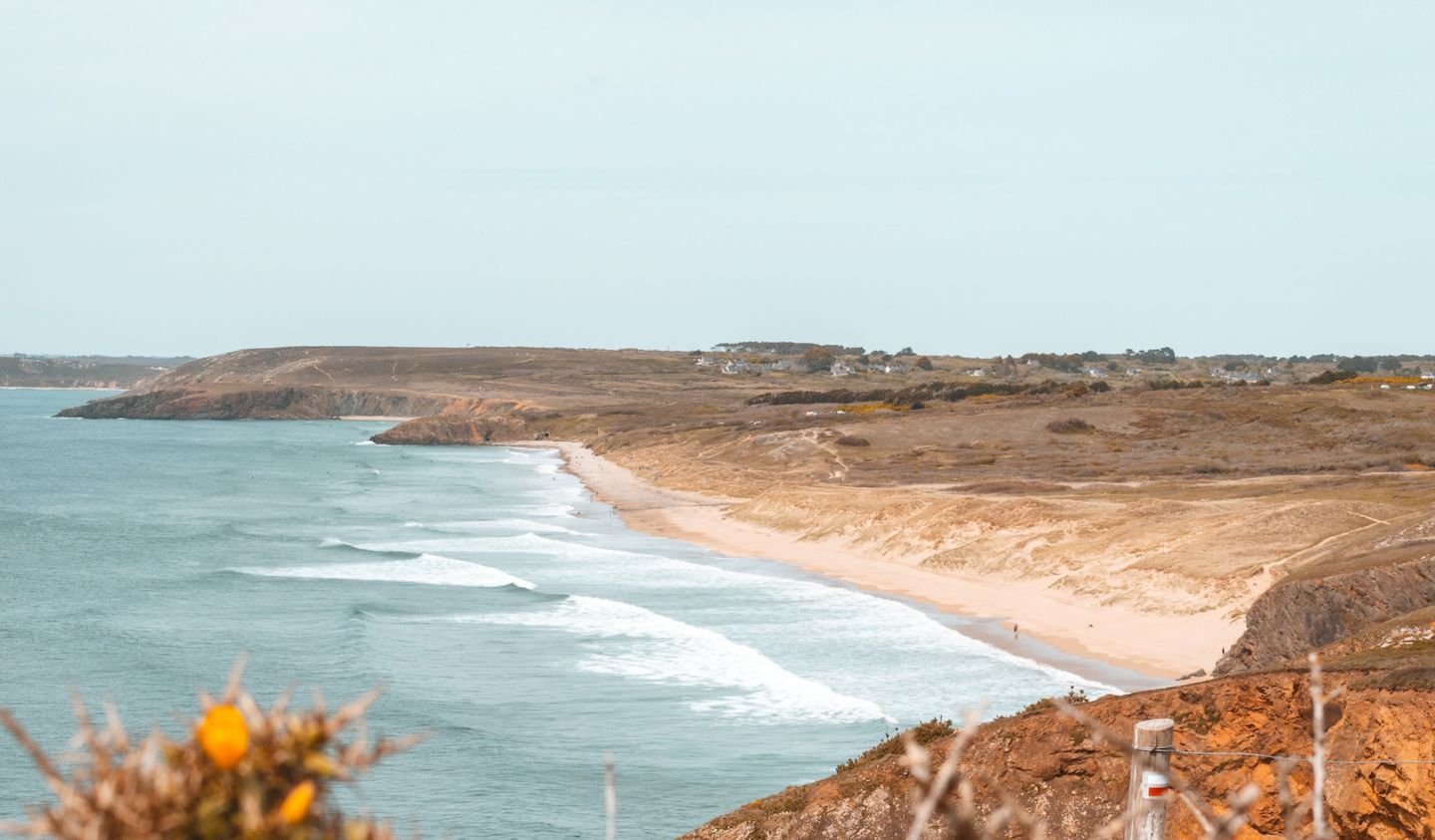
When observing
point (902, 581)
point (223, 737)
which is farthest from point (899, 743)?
point (902, 581)

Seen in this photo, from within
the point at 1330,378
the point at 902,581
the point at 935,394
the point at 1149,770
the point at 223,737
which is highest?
the point at 1330,378

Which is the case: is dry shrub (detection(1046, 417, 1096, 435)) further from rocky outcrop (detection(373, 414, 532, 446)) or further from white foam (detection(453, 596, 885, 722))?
rocky outcrop (detection(373, 414, 532, 446))

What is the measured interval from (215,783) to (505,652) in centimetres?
3790

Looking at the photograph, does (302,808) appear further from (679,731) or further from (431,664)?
(431,664)

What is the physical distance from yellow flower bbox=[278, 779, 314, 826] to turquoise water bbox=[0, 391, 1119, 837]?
2228cm

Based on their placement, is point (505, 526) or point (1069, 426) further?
point (1069, 426)

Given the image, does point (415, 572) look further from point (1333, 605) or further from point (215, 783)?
point (215, 783)

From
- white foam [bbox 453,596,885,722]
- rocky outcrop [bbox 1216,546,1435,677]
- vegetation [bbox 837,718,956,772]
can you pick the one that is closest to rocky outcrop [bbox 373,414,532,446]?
white foam [bbox 453,596,885,722]

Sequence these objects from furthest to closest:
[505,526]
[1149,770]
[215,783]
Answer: [505,526], [1149,770], [215,783]

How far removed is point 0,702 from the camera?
34281 millimetres

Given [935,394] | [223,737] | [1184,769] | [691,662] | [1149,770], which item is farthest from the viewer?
[935,394]

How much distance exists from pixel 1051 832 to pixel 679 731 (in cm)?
1678

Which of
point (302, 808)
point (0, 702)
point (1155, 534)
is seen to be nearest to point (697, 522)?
point (1155, 534)

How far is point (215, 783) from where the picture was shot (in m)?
3.13
